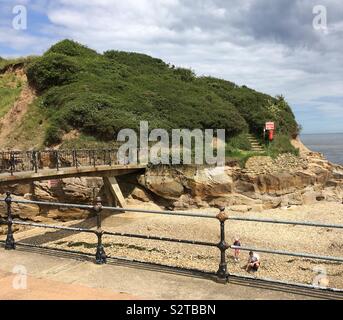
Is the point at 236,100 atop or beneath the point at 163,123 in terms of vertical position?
atop

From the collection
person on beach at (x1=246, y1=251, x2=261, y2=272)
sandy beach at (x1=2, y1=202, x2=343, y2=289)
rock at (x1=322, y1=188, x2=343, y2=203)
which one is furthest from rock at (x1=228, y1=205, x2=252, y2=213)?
person on beach at (x1=246, y1=251, x2=261, y2=272)

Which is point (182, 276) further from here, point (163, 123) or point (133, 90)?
point (133, 90)

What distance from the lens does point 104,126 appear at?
989 inches

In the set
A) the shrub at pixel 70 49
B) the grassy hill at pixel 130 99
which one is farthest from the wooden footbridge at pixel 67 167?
the shrub at pixel 70 49

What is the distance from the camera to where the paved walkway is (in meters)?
4.58

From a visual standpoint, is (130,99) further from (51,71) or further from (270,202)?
(270,202)

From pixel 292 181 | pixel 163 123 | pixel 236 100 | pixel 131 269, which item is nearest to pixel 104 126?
pixel 163 123

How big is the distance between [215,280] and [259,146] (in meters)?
24.4

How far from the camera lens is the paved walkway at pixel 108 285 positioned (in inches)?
180

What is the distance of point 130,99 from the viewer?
96.5 ft

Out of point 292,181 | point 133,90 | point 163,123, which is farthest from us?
point 133,90

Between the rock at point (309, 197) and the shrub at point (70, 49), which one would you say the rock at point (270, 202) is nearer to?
the rock at point (309, 197)

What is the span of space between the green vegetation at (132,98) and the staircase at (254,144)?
642mm

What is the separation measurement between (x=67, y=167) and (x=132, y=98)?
1212 cm
